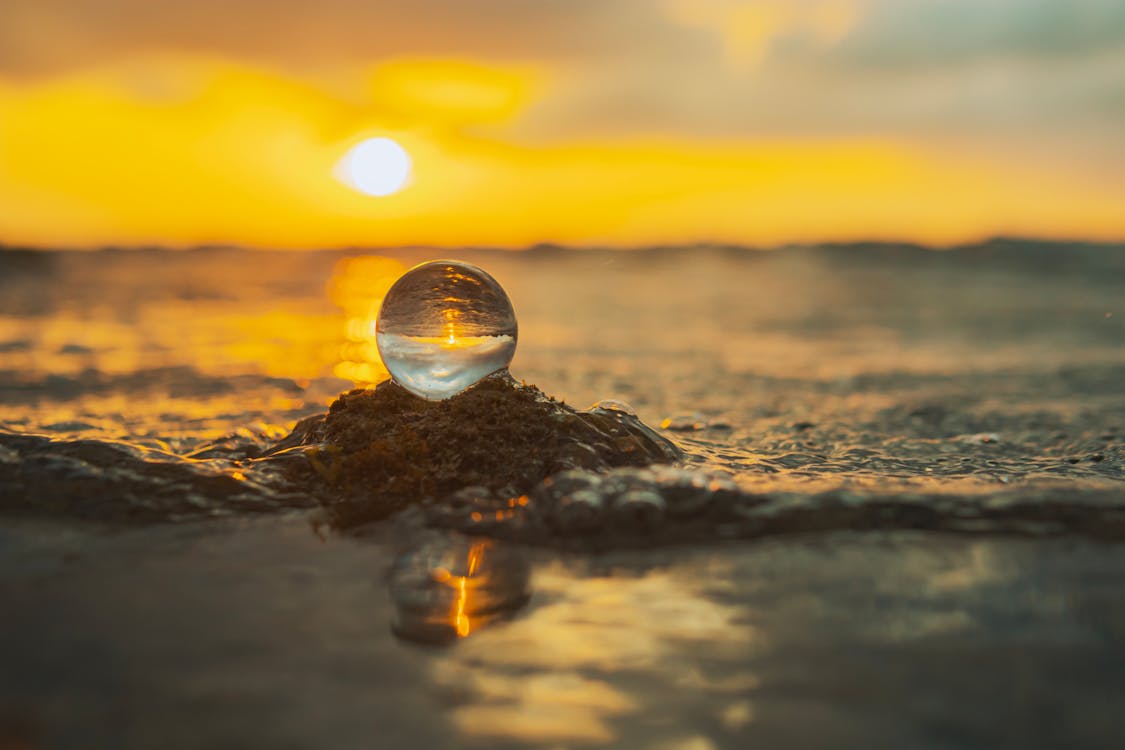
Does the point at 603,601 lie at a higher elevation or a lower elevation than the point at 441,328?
lower

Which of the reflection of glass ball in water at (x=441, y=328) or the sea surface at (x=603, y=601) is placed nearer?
the sea surface at (x=603, y=601)

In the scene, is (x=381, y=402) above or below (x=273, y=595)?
above

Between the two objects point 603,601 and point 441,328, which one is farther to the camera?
point 441,328

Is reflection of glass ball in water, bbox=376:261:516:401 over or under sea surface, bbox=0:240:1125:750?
over

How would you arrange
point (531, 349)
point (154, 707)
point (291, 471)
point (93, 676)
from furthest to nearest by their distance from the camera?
point (531, 349) → point (291, 471) → point (93, 676) → point (154, 707)

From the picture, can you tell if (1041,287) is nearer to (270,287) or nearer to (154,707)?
(270,287)

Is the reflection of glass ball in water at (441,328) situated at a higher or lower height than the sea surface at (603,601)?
higher

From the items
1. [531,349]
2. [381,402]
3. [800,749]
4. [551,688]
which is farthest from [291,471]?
[531,349]

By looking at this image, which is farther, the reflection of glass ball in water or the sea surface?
the reflection of glass ball in water
